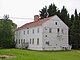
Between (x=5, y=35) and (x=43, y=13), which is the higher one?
(x=43, y=13)

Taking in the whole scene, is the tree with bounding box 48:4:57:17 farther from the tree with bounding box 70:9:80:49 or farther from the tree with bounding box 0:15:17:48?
the tree with bounding box 0:15:17:48

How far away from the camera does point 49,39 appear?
58.6 meters

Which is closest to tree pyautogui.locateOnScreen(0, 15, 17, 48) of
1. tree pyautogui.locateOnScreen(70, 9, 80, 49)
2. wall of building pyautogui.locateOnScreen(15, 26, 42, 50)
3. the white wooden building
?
wall of building pyautogui.locateOnScreen(15, 26, 42, 50)

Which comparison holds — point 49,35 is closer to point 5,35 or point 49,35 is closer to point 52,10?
point 5,35

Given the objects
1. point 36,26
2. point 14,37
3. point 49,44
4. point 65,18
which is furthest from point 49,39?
point 14,37

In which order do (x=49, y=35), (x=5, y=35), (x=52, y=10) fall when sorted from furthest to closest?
(x=52, y=10), (x=5, y=35), (x=49, y=35)

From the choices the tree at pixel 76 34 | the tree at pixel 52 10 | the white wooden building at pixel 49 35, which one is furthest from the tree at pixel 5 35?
the tree at pixel 76 34

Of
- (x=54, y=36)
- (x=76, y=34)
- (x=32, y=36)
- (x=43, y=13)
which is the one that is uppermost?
(x=43, y=13)

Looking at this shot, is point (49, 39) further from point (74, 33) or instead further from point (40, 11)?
point (40, 11)

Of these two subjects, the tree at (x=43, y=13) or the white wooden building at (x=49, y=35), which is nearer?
the white wooden building at (x=49, y=35)

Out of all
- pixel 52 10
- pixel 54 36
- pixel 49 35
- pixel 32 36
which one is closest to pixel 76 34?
pixel 54 36

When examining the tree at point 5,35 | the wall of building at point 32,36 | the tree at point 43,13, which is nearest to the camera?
the wall of building at point 32,36

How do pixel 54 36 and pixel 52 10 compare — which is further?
pixel 52 10

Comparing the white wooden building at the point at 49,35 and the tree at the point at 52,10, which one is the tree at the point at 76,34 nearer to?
the white wooden building at the point at 49,35
